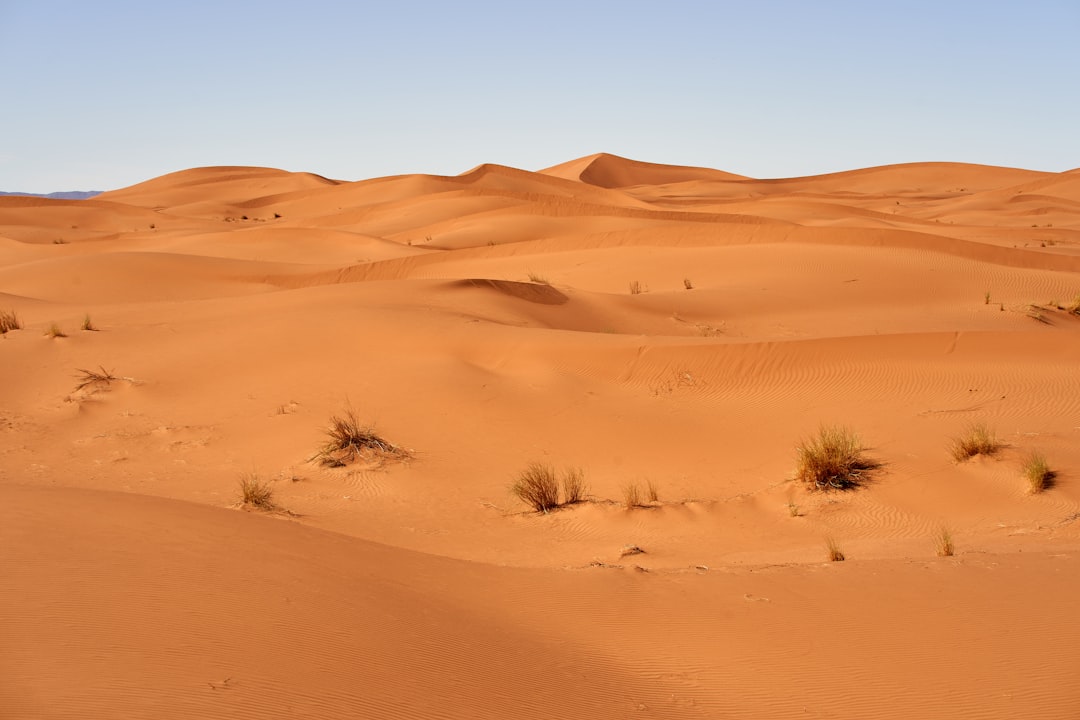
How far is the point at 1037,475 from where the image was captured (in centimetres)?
797

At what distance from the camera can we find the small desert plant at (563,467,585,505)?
28.3ft

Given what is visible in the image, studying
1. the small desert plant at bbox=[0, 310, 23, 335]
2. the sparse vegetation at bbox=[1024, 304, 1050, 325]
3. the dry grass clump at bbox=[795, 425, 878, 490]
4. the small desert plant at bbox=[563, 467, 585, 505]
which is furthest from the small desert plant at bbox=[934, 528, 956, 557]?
the small desert plant at bbox=[0, 310, 23, 335]

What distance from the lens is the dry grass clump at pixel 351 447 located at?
9719 millimetres

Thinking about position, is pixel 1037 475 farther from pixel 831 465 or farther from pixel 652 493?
pixel 652 493

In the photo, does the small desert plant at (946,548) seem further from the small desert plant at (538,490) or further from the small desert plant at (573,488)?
the small desert plant at (538,490)

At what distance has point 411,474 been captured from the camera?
9445 mm

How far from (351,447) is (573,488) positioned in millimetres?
2511

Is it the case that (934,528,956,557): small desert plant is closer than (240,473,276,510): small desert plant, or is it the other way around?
(934,528,956,557): small desert plant

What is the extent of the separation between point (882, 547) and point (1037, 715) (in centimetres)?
317

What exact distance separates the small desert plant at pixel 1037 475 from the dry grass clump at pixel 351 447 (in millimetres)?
5760

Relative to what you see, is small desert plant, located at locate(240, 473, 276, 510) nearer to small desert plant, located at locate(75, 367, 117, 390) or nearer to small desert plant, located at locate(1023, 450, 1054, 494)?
small desert plant, located at locate(75, 367, 117, 390)

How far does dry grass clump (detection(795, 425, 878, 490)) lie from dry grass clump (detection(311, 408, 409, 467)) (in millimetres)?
3954

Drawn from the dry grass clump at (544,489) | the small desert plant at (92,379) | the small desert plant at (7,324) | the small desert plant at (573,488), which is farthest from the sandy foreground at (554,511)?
the small desert plant at (7,324)

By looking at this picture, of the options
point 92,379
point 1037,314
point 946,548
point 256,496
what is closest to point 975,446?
point 946,548
